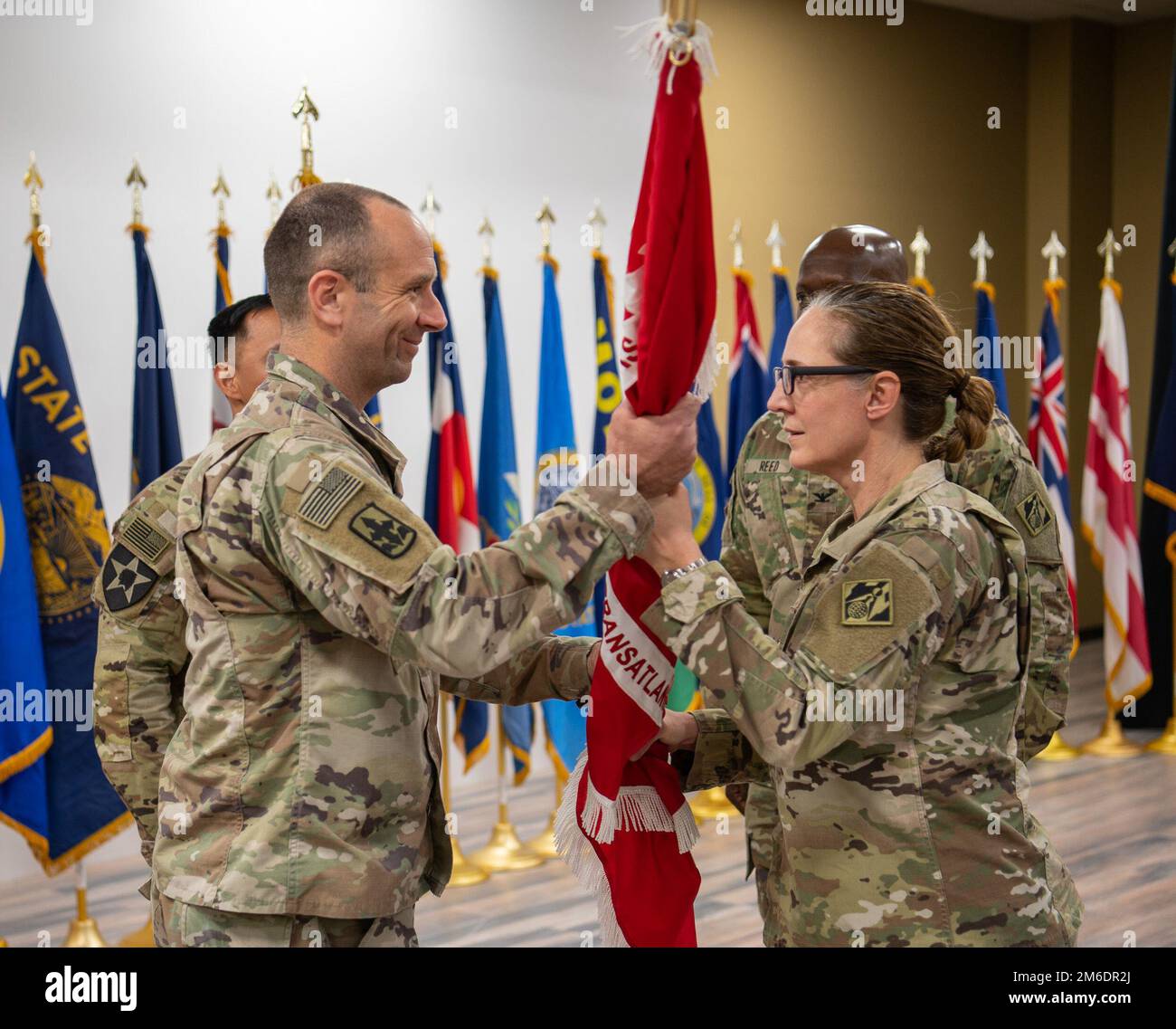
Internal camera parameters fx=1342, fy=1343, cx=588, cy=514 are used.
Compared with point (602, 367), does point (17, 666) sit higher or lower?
lower

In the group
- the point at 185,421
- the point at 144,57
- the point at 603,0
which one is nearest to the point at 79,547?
the point at 185,421

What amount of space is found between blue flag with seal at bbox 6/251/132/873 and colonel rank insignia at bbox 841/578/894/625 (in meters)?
3.02

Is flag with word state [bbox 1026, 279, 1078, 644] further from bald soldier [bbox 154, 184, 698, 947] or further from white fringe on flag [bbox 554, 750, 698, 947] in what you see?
bald soldier [bbox 154, 184, 698, 947]

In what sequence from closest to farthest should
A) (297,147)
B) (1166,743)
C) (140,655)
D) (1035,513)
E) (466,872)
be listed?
1. (140,655)
2. (1035,513)
3. (466,872)
4. (297,147)
5. (1166,743)

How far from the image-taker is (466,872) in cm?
486

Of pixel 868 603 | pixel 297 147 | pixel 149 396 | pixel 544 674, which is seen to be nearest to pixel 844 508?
pixel 544 674

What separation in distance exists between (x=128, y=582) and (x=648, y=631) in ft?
4.01

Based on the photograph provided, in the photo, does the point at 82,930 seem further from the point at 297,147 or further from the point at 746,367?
the point at 746,367

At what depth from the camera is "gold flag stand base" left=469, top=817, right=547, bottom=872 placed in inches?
197

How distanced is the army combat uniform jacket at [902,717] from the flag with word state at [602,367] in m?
3.44
